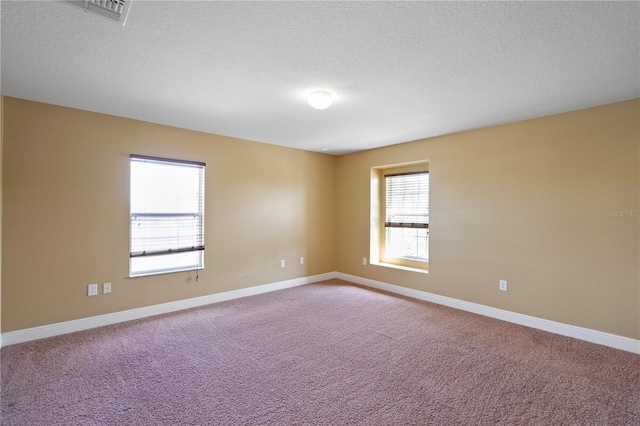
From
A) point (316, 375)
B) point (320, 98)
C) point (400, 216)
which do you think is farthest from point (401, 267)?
point (320, 98)

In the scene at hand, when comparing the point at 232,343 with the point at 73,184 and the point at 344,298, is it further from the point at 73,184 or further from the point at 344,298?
the point at 73,184

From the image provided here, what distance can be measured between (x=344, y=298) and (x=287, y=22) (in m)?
3.68

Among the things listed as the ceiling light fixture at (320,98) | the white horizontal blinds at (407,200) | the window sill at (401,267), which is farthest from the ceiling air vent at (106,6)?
the window sill at (401,267)

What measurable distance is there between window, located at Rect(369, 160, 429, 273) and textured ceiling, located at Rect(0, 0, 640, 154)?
1.59 metres

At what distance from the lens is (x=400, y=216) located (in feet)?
16.5

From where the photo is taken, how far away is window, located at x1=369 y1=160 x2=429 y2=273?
15.4 feet

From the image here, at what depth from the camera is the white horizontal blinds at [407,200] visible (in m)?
4.67

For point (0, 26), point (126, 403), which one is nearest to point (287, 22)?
point (0, 26)

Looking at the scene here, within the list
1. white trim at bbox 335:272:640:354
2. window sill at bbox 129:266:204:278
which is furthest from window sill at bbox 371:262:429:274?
window sill at bbox 129:266:204:278

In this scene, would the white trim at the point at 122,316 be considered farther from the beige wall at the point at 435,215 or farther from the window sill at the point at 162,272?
the window sill at the point at 162,272

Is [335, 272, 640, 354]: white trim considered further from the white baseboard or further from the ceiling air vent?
the ceiling air vent

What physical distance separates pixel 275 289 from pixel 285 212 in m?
1.31

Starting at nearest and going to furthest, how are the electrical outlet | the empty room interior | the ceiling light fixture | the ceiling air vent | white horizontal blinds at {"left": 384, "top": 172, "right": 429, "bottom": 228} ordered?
1. the ceiling air vent
2. the empty room interior
3. the ceiling light fixture
4. the electrical outlet
5. white horizontal blinds at {"left": 384, "top": 172, "right": 429, "bottom": 228}

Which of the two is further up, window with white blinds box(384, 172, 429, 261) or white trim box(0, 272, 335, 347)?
window with white blinds box(384, 172, 429, 261)
